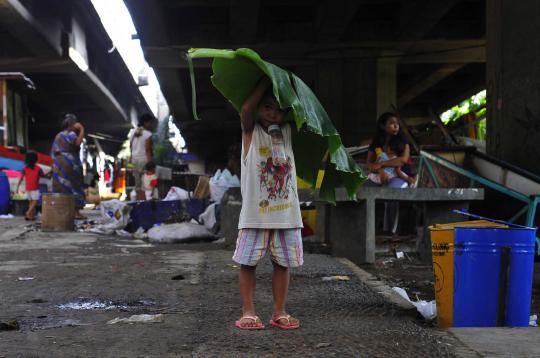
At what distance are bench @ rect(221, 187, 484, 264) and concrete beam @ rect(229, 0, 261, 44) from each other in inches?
259

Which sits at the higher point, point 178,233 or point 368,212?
point 368,212

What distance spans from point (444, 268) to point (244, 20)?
11.1 meters

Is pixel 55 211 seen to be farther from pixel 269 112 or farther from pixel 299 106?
pixel 299 106

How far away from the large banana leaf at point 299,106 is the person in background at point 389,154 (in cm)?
377

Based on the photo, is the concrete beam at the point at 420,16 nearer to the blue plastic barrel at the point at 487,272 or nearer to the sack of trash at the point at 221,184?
the sack of trash at the point at 221,184

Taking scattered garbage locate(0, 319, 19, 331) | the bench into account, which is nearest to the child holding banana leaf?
scattered garbage locate(0, 319, 19, 331)

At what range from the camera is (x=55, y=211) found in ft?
33.3

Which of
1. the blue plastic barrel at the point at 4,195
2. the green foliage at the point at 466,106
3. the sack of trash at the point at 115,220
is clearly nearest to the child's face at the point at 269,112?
the sack of trash at the point at 115,220

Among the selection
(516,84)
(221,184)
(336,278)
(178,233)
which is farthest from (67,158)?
(516,84)

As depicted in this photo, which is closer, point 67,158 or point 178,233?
point 178,233

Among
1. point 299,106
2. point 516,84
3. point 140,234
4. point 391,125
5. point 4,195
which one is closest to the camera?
point 299,106

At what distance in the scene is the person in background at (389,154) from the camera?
768 cm

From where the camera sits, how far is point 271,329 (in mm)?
3479

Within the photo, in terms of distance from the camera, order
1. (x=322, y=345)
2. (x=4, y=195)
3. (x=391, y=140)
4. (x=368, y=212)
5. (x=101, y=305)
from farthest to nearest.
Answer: (x=4, y=195)
(x=391, y=140)
(x=368, y=212)
(x=101, y=305)
(x=322, y=345)
